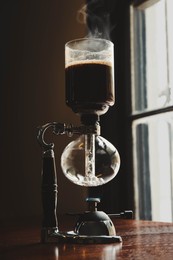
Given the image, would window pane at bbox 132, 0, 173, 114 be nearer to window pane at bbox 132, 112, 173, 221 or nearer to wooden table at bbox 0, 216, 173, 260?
window pane at bbox 132, 112, 173, 221

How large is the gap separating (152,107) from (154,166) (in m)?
0.24

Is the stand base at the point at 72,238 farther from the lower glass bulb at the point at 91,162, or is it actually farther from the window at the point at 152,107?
the window at the point at 152,107

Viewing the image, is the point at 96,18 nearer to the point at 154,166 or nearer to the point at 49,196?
the point at 154,166

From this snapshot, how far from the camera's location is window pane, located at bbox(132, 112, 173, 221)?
1807 mm

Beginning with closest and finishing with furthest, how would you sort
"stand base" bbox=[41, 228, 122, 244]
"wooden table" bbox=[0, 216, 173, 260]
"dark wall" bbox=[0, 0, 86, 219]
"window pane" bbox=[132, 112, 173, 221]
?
"wooden table" bbox=[0, 216, 173, 260] → "stand base" bbox=[41, 228, 122, 244] → "window pane" bbox=[132, 112, 173, 221] → "dark wall" bbox=[0, 0, 86, 219]

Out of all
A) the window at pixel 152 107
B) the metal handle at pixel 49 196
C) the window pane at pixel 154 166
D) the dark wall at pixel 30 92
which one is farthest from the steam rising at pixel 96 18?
the metal handle at pixel 49 196

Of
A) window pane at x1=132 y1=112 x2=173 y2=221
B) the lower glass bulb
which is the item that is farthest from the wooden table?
window pane at x1=132 y1=112 x2=173 y2=221

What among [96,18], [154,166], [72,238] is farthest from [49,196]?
[96,18]

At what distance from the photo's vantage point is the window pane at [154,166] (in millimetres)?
1807

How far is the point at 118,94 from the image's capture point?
211 centimetres

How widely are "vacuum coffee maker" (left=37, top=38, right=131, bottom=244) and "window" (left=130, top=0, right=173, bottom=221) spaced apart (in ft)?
2.62

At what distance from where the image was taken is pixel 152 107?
6.21 feet

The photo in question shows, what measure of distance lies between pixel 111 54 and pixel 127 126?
39.9 inches

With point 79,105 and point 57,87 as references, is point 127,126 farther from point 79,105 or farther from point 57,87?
point 79,105
